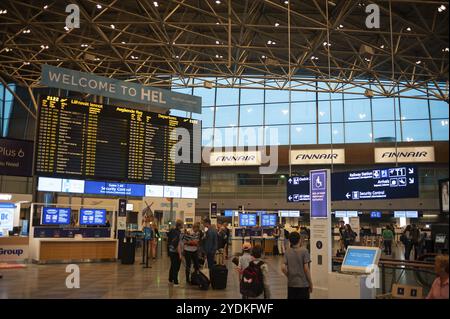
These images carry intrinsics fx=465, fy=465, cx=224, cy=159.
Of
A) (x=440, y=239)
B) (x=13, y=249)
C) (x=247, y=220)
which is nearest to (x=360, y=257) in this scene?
(x=440, y=239)

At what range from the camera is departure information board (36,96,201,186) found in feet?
42.0

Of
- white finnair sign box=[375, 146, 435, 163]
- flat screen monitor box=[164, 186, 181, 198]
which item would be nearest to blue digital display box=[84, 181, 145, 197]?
flat screen monitor box=[164, 186, 181, 198]

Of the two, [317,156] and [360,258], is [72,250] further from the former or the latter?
[317,156]

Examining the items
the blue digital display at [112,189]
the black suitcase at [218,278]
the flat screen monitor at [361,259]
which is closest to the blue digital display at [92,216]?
the blue digital display at [112,189]

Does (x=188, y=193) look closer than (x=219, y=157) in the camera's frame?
Yes

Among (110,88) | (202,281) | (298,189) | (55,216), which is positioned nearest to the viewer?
(202,281)

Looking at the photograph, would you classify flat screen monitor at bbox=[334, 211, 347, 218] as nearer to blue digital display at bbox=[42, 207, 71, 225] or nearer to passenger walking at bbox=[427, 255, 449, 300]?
blue digital display at bbox=[42, 207, 71, 225]

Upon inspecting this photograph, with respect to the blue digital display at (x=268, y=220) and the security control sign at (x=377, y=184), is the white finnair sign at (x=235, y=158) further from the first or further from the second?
the security control sign at (x=377, y=184)

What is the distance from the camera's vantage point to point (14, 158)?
17.7 metres

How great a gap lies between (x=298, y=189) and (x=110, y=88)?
25.8 feet

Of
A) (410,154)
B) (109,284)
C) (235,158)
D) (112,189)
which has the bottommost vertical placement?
(109,284)

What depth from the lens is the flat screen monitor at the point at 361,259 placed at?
8.73 m

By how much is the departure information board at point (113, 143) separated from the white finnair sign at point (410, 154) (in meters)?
21.2

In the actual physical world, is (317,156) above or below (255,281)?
above
